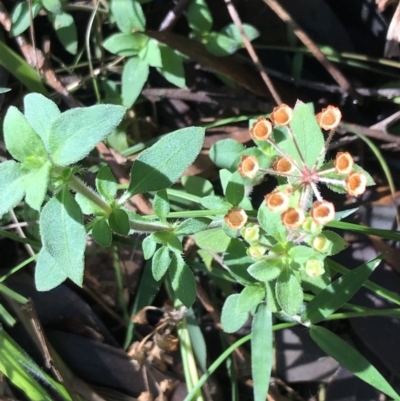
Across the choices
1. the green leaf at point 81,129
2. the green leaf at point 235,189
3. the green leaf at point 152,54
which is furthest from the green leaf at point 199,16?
the green leaf at point 81,129

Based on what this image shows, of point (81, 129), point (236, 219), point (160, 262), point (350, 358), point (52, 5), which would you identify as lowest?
point (350, 358)

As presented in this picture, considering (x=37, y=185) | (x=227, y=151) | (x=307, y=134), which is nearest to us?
(x=37, y=185)

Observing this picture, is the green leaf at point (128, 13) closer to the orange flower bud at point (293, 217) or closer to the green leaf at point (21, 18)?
the green leaf at point (21, 18)

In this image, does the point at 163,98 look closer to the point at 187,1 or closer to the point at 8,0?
the point at 187,1

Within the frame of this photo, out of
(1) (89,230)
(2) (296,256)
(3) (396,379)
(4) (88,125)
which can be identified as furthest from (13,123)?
(3) (396,379)

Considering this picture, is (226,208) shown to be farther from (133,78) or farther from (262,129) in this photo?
(133,78)

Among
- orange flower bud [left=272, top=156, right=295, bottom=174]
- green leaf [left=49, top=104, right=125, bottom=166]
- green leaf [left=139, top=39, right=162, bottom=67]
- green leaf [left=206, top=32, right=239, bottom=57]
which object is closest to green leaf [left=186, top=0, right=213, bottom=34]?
green leaf [left=206, top=32, right=239, bottom=57]

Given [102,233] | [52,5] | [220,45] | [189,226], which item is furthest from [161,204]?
[52,5]
